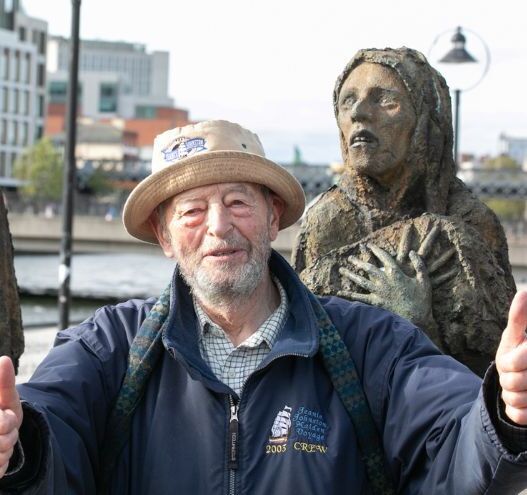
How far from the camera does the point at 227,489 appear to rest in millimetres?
2869

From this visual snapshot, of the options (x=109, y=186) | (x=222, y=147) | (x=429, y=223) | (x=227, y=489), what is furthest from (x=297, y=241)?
(x=109, y=186)

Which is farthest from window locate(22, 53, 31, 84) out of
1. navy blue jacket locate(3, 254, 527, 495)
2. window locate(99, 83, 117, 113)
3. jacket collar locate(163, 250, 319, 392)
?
navy blue jacket locate(3, 254, 527, 495)

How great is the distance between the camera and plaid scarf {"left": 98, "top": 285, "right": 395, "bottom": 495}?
2.95 m

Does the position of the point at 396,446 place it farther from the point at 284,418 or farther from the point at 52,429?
the point at 52,429

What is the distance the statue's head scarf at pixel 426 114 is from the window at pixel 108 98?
149 meters

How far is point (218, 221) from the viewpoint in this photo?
10.2 ft

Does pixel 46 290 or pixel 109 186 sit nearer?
pixel 46 290

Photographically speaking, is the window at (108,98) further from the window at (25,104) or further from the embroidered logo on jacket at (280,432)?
the embroidered logo on jacket at (280,432)

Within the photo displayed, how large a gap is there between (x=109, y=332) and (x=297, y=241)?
2347 millimetres

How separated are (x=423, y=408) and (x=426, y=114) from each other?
8.02 feet

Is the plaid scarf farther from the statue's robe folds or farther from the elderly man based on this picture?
the statue's robe folds

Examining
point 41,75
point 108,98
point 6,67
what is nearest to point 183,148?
point 6,67

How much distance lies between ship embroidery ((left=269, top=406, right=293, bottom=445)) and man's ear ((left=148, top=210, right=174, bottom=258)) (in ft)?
2.00

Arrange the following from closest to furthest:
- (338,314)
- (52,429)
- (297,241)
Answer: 1. (52,429)
2. (338,314)
3. (297,241)
